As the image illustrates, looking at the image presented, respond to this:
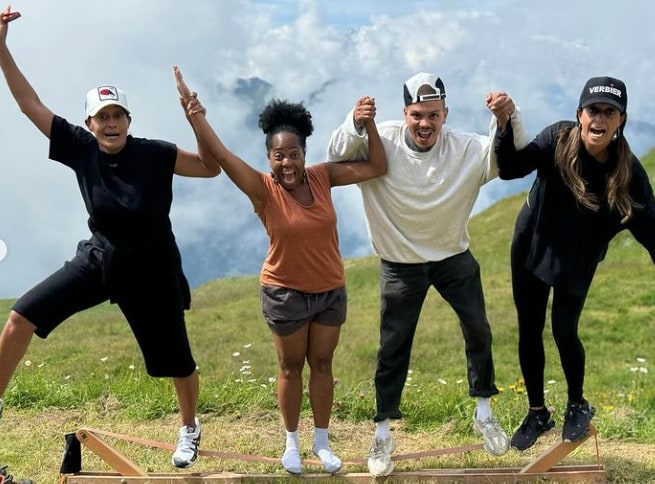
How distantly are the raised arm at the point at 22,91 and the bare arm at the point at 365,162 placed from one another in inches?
73.5

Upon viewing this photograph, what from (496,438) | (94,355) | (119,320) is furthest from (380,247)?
(119,320)

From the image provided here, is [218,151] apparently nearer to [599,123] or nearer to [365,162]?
[365,162]

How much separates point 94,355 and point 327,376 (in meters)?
9.34

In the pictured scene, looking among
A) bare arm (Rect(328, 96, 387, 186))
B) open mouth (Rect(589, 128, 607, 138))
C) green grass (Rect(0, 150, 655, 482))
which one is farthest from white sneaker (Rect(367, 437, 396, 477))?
open mouth (Rect(589, 128, 607, 138))

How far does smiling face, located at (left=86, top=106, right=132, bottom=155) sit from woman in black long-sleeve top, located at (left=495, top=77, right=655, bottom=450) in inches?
93.5

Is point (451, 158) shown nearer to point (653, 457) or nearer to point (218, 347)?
point (653, 457)

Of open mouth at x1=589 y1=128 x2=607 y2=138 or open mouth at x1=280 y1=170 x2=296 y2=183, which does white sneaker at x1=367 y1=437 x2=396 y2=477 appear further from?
open mouth at x1=589 y1=128 x2=607 y2=138

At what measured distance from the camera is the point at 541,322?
18.2 ft

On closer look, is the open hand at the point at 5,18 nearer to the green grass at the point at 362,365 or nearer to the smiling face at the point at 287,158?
the smiling face at the point at 287,158

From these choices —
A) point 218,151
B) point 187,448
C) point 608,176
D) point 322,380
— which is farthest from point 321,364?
point 608,176

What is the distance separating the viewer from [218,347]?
16.5 metres

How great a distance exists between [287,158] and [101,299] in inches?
62.2

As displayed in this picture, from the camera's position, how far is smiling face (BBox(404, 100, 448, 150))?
513 cm

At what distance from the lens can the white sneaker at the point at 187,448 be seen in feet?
18.9
